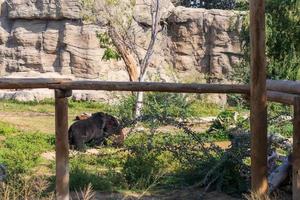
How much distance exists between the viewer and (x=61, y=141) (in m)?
4.88

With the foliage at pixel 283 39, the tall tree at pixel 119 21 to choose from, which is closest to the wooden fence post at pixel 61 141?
the tall tree at pixel 119 21

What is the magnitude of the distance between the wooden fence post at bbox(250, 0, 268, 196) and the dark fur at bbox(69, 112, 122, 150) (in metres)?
4.56

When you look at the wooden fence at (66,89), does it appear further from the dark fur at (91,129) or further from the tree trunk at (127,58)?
the tree trunk at (127,58)

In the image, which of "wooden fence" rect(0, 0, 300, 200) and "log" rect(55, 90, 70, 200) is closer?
"wooden fence" rect(0, 0, 300, 200)

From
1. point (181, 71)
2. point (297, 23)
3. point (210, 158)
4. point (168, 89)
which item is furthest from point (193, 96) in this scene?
point (168, 89)

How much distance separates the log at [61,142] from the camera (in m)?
4.84

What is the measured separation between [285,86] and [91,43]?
12889 millimetres

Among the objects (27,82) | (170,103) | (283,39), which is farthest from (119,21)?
(27,82)

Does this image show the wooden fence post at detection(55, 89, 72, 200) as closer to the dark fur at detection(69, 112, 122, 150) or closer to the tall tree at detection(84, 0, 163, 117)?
the dark fur at detection(69, 112, 122, 150)

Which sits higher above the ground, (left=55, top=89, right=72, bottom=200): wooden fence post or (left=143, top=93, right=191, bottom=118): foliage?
(left=55, top=89, right=72, bottom=200): wooden fence post

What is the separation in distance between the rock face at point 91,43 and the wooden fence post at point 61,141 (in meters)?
12.1

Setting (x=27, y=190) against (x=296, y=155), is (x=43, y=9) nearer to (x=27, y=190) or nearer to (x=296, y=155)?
(x=296, y=155)

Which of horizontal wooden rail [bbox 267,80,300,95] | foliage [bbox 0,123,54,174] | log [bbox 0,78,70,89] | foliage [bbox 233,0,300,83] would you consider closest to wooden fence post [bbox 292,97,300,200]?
horizontal wooden rail [bbox 267,80,300,95]

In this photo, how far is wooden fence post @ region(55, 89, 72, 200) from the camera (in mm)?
4844
